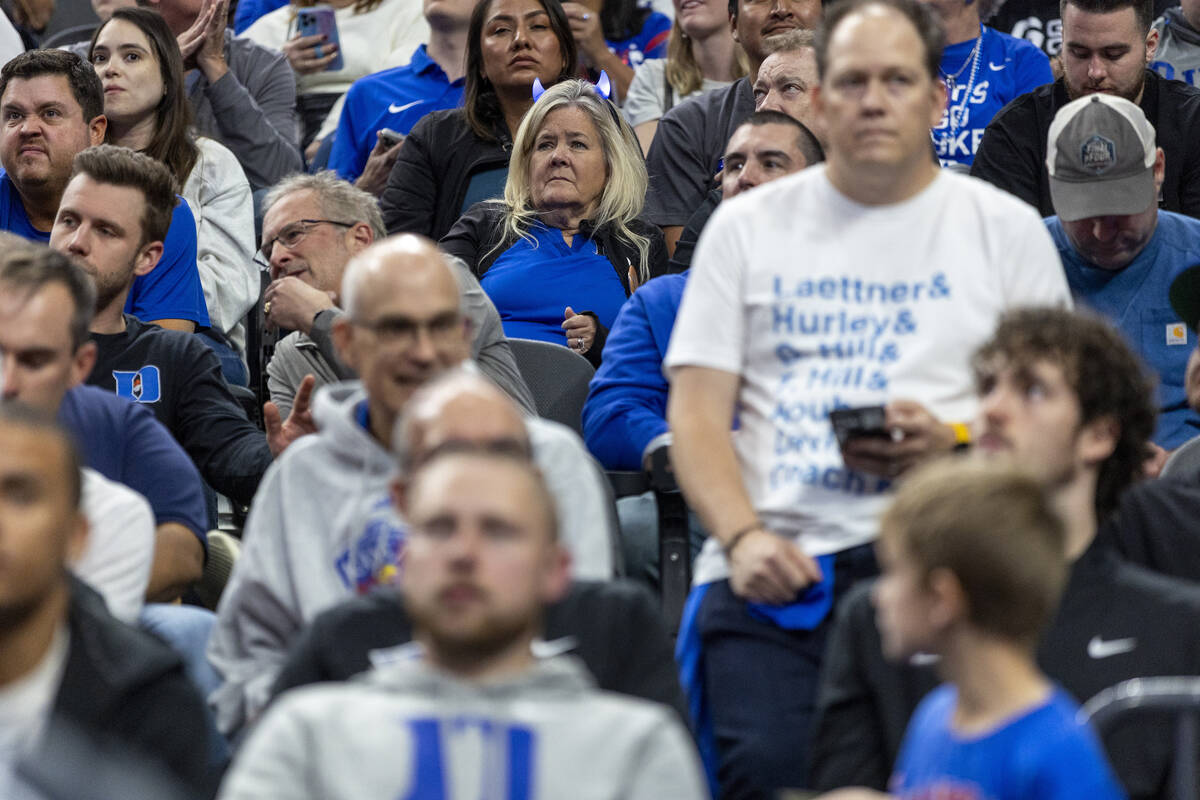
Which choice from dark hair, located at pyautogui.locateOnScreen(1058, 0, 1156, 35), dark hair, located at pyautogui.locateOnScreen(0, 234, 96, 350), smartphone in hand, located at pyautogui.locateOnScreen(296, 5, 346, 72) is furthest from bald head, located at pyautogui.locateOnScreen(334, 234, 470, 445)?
smartphone in hand, located at pyautogui.locateOnScreen(296, 5, 346, 72)

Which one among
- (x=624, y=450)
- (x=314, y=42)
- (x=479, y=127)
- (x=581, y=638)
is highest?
(x=314, y=42)

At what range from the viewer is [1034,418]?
2.57 m

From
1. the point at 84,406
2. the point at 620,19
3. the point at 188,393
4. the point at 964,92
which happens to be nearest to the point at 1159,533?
the point at 84,406

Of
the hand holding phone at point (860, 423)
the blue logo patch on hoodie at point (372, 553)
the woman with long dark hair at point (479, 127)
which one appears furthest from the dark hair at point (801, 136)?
the blue logo patch on hoodie at point (372, 553)

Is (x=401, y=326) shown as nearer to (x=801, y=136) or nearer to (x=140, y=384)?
(x=140, y=384)

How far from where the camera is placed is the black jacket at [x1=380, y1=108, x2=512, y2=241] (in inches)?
216

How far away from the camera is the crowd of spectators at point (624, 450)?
203 cm

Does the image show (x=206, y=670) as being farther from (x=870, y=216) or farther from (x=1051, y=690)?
(x=1051, y=690)

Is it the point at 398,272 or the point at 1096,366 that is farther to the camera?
the point at 398,272

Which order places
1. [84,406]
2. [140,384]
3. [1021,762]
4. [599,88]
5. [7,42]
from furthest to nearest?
1. [7,42]
2. [599,88]
3. [140,384]
4. [84,406]
5. [1021,762]

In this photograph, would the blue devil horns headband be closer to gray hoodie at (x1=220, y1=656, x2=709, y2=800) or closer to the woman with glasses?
the woman with glasses

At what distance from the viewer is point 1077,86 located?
5066mm

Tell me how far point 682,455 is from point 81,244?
1.90 metres

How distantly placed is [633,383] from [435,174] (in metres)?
1.83
